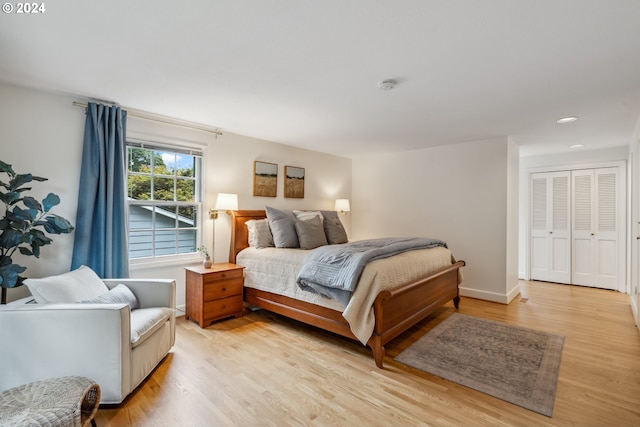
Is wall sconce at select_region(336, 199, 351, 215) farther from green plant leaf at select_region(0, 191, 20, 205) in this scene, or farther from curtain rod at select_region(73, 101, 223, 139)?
green plant leaf at select_region(0, 191, 20, 205)

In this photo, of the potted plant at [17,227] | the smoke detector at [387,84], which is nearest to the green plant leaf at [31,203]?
the potted plant at [17,227]

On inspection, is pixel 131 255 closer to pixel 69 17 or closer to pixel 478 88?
pixel 69 17

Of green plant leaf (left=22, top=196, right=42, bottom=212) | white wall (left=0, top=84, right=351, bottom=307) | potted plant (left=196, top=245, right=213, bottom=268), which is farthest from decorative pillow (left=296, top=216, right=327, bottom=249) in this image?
green plant leaf (left=22, top=196, right=42, bottom=212)

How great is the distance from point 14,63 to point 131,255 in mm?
1923

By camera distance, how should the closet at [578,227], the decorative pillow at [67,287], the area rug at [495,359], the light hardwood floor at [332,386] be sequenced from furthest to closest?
the closet at [578,227]
the area rug at [495,359]
the decorative pillow at [67,287]
the light hardwood floor at [332,386]

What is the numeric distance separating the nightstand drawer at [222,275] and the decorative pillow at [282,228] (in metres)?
0.57

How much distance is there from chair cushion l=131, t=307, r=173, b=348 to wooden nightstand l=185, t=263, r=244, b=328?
69 cm

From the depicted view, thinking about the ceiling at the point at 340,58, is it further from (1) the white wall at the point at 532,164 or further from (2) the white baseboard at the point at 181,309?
(2) the white baseboard at the point at 181,309

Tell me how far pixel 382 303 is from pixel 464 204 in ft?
9.36

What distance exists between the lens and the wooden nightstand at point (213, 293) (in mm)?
3262

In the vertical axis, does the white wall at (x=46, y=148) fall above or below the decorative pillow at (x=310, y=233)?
above

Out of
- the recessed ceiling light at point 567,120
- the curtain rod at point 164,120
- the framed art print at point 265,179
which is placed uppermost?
the recessed ceiling light at point 567,120

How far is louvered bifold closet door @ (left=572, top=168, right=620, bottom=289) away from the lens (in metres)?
4.95

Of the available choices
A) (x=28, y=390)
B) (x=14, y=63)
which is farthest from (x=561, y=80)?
(x=14, y=63)
